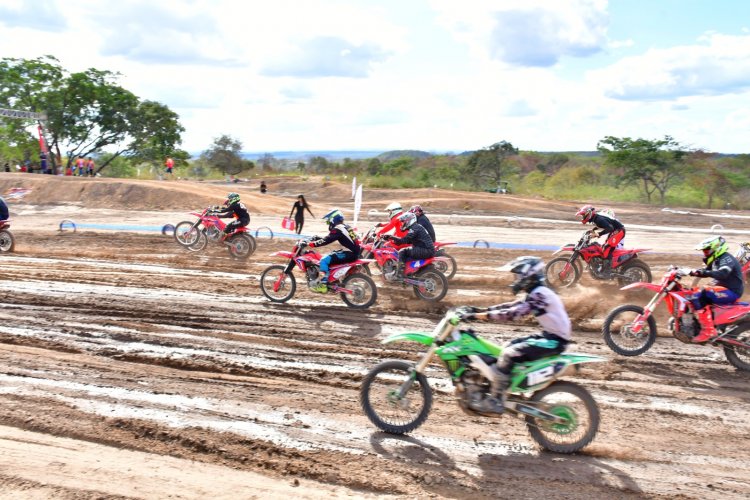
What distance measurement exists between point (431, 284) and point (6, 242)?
10.6m

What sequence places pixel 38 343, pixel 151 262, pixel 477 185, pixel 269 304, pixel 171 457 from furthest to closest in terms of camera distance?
1. pixel 477 185
2. pixel 151 262
3. pixel 269 304
4. pixel 38 343
5. pixel 171 457

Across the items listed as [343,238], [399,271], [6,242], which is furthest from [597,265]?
[6,242]

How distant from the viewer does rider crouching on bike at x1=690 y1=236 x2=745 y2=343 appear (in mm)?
7539

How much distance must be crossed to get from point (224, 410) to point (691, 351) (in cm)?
615

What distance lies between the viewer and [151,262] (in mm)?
13664

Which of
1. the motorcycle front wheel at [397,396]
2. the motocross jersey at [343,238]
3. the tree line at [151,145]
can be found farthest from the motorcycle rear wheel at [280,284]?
the tree line at [151,145]

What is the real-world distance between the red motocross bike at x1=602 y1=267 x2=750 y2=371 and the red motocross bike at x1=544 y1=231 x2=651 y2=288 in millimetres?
3672

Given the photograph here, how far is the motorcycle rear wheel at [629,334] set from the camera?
25.5 ft

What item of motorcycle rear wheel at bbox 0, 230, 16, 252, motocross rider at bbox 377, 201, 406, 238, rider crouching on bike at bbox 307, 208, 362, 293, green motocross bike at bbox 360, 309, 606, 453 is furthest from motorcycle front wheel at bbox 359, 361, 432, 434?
motorcycle rear wheel at bbox 0, 230, 16, 252

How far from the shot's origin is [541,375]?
5172 millimetres

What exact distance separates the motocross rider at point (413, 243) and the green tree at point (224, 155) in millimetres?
41334

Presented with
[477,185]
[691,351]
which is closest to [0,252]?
Answer: [691,351]

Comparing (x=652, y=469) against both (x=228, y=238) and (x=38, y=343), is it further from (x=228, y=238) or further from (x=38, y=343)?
(x=228, y=238)

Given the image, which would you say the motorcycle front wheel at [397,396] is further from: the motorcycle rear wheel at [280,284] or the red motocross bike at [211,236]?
the red motocross bike at [211,236]
